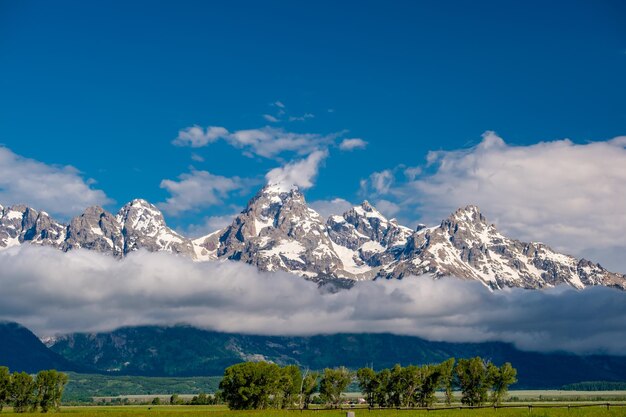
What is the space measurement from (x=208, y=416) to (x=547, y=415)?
57.4 metres

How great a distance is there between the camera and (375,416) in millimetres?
97062

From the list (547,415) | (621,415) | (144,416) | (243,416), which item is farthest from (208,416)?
(621,415)

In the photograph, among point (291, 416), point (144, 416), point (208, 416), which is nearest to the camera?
point (291, 416)

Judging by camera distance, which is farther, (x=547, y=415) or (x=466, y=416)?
(x=466, y=416)

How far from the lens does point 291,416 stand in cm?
10244

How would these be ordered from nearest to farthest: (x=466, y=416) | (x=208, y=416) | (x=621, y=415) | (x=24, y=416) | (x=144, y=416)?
(x=621, y=415) → (x=466, y=416) → (x=208, y=416) → (x=144, y=416) → (x=24, y=416)

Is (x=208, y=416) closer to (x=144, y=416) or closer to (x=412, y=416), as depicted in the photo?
(x=144, y=416)

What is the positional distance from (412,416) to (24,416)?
333ft

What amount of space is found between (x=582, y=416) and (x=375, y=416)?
28764mm

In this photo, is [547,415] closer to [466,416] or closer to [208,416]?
[466,416]

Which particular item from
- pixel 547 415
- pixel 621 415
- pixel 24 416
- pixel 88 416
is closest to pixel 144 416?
pixel 88 416

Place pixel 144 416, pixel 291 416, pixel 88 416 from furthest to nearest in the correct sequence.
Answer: pixel 88 416, pixel 144 416, pixel 291 416

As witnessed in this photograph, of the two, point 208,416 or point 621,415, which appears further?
point 208,416

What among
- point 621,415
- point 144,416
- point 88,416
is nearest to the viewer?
point 621,415
